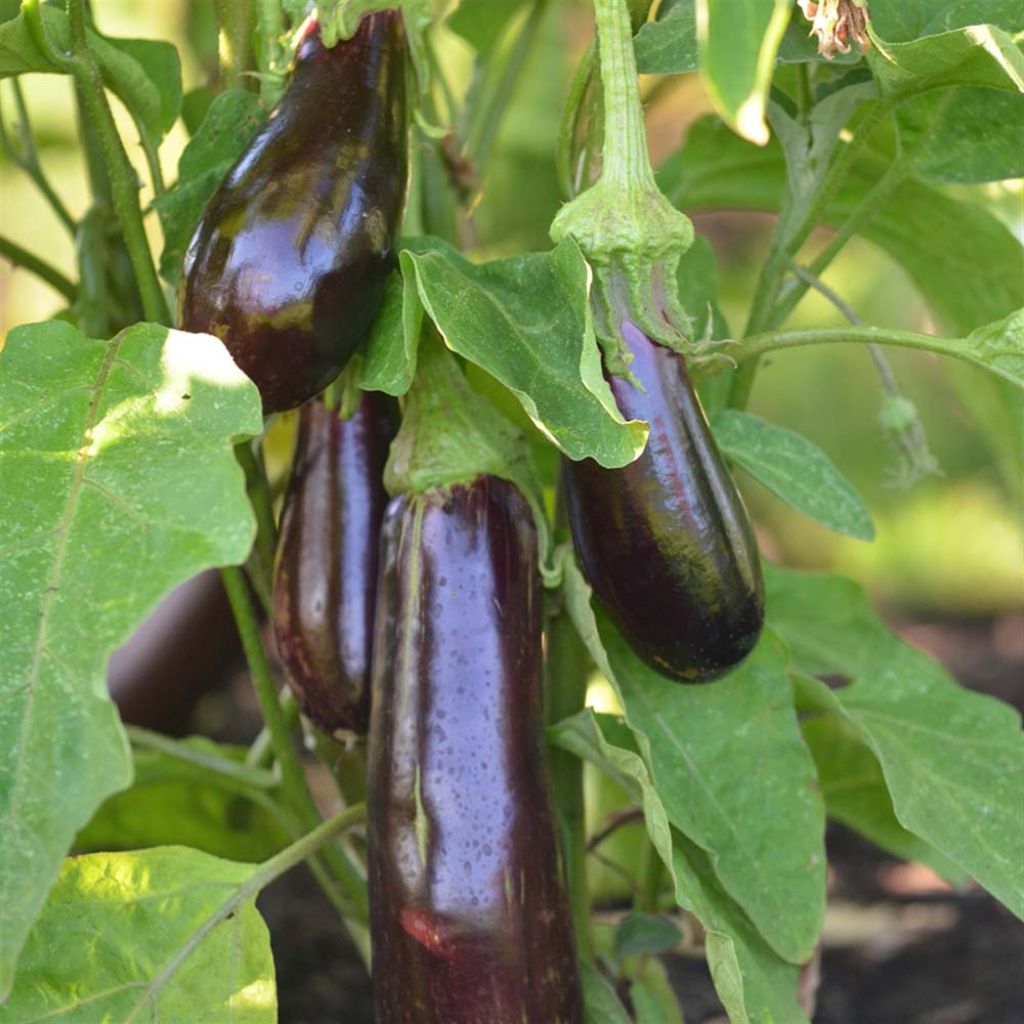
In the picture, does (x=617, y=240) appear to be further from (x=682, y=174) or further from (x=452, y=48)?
(x=452, y=48)

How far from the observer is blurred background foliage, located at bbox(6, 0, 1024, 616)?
2.18m

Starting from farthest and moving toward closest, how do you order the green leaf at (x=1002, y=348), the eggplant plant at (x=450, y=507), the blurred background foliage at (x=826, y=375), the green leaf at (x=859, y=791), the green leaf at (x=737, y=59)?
the blurred background foliage at (x=826, y=375) < the green leaf at (x=859, y=791) < the green leaf at (x=1002, y=348) < the eggplant plant at (x=450, y=507) < the green leaf at (x=737, y=59)

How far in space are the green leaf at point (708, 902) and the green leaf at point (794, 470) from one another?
0.14 m

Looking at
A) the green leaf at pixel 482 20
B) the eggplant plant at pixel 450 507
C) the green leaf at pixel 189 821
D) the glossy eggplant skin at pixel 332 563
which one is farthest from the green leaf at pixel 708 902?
the green leaf at pixel 482 20

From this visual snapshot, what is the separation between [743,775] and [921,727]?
0.15 metres

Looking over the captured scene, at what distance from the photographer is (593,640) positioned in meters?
0.67

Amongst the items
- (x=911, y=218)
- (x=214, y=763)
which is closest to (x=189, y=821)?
(x=214, y=763)

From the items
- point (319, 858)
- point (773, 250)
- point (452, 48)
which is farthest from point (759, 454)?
point (452, 48)

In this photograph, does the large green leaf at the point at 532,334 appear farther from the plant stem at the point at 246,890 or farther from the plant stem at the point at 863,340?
the plant stem at the point at 246,890

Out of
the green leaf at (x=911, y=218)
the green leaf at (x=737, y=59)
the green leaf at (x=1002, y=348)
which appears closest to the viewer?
the green leaf at (x=737, y=59)

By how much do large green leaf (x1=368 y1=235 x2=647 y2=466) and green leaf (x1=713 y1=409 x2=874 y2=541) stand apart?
0.48 feet

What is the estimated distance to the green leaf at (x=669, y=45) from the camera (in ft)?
2.10

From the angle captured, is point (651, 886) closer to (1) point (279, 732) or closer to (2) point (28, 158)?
(1) point (279, 732)

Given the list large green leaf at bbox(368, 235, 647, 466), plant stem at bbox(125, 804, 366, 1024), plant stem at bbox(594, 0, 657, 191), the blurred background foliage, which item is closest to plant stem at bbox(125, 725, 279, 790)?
plant stem at bbox(125, 804, 366, 1024)
